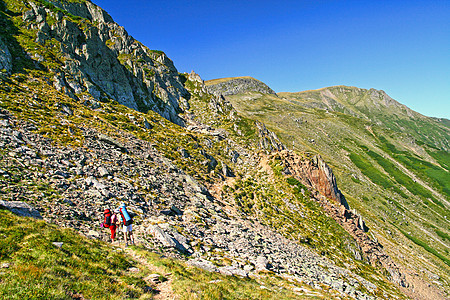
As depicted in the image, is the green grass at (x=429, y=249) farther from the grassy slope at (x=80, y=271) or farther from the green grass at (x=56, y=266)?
the green grass at (x=56, y=266)

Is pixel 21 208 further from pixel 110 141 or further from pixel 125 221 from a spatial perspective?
pixel 110 141

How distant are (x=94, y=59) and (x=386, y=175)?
534 ft

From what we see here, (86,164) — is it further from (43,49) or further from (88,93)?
(43,49)

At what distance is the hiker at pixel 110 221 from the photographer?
1594 centimetres

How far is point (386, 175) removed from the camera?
420ft

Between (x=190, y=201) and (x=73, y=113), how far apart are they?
27.2 metres

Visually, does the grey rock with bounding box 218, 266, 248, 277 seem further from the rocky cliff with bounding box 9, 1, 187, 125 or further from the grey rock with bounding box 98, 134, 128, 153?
the rocky cliff with bounding box 9, 1, 187, 125

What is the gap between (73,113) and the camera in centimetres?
3616

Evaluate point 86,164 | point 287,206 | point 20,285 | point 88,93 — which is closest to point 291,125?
point 287,206

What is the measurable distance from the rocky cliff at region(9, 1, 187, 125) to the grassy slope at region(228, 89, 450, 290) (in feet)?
245

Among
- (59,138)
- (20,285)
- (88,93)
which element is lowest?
(20,285)

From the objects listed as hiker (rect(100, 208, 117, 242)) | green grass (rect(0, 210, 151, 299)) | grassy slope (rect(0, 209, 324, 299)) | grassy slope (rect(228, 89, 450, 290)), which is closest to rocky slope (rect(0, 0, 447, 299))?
hiker (rect(100, 208, 117, 242))

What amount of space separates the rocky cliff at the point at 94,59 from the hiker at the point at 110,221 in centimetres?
3765

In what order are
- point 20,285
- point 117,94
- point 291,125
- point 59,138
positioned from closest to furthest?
point 20,285, point 59,138, point 117,94, point 291,125
